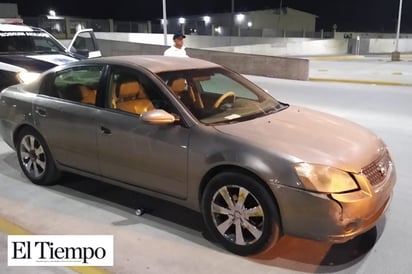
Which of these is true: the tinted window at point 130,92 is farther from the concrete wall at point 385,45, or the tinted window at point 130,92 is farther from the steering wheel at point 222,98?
the concrete wall at point 385,45

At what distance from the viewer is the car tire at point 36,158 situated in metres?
5.11

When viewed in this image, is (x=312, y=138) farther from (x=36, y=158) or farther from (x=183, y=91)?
(x=36, y=158)

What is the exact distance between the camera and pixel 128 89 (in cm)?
446

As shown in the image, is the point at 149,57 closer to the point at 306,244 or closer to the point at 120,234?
the point at 120,234

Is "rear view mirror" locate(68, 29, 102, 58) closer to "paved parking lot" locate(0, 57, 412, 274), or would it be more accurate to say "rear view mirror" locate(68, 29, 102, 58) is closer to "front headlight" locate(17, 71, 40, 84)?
"front headlight" locate(17, 71, 40, 84)

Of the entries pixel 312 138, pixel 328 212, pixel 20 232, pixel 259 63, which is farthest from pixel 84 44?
pixel 328 212

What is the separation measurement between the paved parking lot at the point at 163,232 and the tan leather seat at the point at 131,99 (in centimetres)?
102

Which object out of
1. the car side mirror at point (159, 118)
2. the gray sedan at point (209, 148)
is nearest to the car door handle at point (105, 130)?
the gray sedan at point (209, 148)

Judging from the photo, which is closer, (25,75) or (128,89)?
(128,89)

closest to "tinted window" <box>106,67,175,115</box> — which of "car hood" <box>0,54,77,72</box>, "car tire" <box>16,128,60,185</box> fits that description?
"car tire" <box>16,128,60,185</box>

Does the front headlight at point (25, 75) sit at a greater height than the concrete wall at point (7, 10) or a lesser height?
lesser

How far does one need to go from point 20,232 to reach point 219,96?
7.34 ft

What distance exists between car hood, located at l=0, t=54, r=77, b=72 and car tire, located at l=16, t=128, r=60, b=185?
3764 mm

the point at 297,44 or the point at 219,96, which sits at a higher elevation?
the point at 297,44
